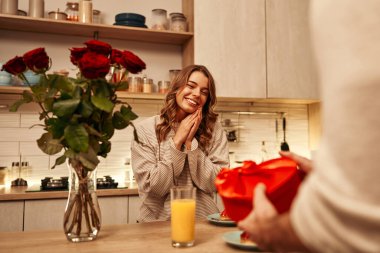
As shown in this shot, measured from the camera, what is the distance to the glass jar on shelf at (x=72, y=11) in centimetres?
273

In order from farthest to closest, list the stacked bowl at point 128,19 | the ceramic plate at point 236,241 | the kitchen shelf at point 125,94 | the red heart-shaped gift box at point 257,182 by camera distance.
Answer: the stacked bowl at point 128,19 < the kitchen shelf at point 125,94 < the ceramic plate at point 236,241 < the red heart-shaped gift box at point 257,182

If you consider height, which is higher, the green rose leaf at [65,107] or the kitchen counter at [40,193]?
the green rose leaf at [65,107]

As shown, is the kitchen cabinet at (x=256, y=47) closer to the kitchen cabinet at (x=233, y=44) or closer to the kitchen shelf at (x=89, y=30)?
the kitchen cabinet at (x=233, y=44)

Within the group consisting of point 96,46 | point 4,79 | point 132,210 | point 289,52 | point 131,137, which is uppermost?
point 289,52

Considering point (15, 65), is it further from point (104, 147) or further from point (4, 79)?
point (4, 79)

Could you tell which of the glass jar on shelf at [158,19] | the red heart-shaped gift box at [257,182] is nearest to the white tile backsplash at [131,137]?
the glass jar on shelf at [158,19]

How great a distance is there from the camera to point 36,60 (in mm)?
1011

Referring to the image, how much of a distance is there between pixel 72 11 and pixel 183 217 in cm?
228

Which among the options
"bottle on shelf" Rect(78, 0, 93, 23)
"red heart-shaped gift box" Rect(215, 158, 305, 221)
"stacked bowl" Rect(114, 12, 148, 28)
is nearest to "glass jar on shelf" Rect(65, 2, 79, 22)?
"bottle on shelf" Rect(78, 0, 93, 23)

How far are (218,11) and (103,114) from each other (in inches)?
81.8

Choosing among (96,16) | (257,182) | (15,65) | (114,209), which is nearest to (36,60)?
(15,65)

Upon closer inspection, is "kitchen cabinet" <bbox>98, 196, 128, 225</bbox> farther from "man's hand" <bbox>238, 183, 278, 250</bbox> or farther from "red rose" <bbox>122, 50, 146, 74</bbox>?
"man's hand" <bbox>238, 183, 278, 250</bbox>

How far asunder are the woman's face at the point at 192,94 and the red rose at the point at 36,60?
2.91 feet

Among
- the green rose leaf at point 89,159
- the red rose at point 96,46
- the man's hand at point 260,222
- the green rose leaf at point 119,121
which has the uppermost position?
the red rose at point 96,46
